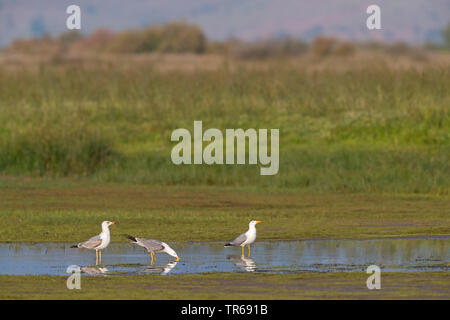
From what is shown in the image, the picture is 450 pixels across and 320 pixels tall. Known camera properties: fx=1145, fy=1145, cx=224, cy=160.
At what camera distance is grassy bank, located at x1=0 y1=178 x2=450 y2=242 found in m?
17.4

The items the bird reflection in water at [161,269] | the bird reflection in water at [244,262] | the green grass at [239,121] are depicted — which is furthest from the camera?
the green grass at [239,121]

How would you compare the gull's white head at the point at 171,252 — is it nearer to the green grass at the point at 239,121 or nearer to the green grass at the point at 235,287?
the green grass at the point at 235,287

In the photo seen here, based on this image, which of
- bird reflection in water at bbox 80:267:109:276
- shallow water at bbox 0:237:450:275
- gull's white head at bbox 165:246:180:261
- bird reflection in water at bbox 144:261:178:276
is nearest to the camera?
bird reflection in water at bbox 80:267:109:276

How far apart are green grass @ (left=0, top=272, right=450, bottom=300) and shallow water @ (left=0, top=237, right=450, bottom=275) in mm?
474

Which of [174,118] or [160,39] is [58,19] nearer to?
[160,39]

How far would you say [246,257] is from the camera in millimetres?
15008

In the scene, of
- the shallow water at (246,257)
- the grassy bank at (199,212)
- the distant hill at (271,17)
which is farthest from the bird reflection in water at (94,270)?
the distant hill at (271,17)

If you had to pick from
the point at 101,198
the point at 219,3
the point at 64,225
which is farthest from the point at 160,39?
the point at 219,3

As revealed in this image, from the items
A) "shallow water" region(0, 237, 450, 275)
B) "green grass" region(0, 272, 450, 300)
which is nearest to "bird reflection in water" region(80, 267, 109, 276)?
"shallow water" region(0, 237, 450, 275)

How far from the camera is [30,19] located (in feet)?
433

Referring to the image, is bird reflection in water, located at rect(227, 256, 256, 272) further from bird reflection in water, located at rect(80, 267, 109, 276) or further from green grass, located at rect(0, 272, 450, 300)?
bird reflection in water, located at rect(80, 267, 109, 276)

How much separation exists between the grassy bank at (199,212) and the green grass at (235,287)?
3.65 metres

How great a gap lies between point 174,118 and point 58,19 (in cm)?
9470

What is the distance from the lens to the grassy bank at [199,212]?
17.4 m
